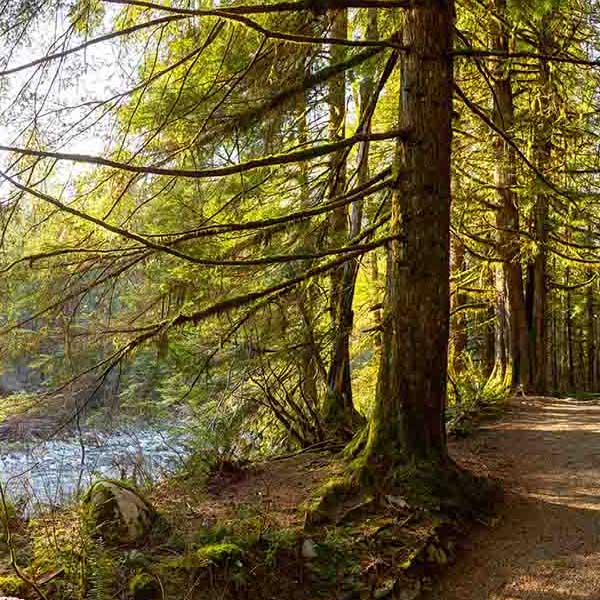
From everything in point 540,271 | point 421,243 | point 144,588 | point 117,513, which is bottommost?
point 144,588

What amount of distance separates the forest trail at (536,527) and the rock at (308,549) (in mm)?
720

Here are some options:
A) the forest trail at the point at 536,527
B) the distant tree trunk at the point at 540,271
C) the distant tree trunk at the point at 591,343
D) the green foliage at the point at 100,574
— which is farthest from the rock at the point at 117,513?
the distant tree trunk at the point at 591,343

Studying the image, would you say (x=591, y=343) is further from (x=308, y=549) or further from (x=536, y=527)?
(x=308, y=549)

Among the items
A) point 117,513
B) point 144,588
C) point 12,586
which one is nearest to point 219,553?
point 144,588

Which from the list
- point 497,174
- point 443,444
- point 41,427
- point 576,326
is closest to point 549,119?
point 497,174

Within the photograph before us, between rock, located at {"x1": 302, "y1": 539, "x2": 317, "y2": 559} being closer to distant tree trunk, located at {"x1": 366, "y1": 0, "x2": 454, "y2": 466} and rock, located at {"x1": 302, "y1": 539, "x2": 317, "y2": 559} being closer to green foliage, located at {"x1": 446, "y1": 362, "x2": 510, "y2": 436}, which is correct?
distant tree trunk, located at {"x1": 366, "y1": 0, "x2": 454, "y2": 466}

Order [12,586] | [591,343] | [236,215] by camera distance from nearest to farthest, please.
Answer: [12,586], [236,215], [591,343]

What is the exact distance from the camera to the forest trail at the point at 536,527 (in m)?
3.18

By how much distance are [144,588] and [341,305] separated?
11.4 ft

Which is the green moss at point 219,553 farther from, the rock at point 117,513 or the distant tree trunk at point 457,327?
the distant tree trunk at point 457,327

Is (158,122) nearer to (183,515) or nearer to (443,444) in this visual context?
(183,515)

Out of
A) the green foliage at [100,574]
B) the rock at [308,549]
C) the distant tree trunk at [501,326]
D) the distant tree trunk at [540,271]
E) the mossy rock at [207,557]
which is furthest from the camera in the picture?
the distant tree trunk at [501,326]

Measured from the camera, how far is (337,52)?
5469 mm

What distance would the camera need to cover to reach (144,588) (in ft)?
9.15
